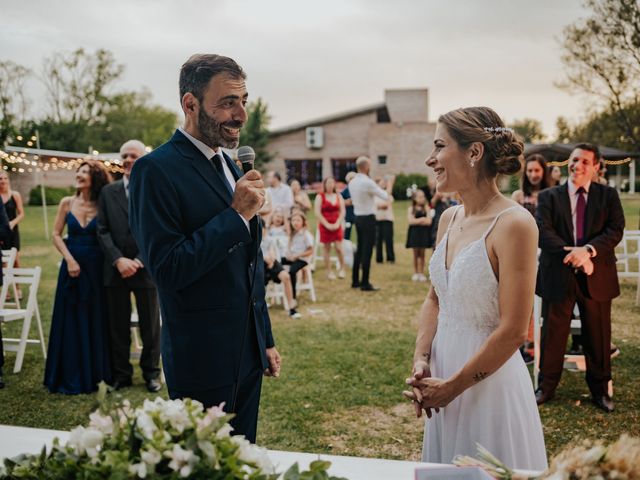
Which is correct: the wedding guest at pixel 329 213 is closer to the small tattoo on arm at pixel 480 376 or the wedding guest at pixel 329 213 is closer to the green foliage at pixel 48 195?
the small tattoo on arm at pixel 480 376

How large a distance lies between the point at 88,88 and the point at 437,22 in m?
47.0

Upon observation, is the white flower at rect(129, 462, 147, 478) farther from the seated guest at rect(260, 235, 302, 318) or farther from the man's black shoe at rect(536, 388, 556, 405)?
the seated guest at rect(260, 235, 302, 318)

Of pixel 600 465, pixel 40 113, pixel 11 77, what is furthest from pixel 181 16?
pixel 40 113

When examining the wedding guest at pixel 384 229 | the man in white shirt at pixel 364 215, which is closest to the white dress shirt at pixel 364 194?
the man in white shirt at pixel 364 215

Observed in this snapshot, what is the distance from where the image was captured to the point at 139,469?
3.05ft

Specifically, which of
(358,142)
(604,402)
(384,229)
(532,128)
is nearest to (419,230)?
(384,229)

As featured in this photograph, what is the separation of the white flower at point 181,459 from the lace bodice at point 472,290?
1429mm

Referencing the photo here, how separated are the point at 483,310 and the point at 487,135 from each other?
0.69 metres

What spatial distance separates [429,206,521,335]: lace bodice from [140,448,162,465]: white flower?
1466 mm

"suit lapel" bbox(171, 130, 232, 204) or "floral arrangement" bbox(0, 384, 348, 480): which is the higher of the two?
"suit lapel" bbox(171, 130, 232, 204)

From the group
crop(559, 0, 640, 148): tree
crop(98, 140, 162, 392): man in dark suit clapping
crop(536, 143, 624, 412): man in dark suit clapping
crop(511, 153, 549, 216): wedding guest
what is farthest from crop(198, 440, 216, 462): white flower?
crop(559, 0, 640, 148): tree

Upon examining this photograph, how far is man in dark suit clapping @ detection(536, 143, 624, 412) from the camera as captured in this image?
461 cm

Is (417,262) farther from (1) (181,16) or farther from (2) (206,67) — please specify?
(2) (206,67)

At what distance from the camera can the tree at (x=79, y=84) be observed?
163ft
